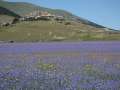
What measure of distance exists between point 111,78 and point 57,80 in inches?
78.7

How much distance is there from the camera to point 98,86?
11227mm

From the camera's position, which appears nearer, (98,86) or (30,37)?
(98,86)

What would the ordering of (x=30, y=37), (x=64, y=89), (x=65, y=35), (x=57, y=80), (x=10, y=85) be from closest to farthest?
1. (x=64, y=89)
2. (x=10, y=85)
3. (x=57, y=80)
4. (x=30, y=37)
5. (x=65, y=35)

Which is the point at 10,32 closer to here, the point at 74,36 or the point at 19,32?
the point at 19,32

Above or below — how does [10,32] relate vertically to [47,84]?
below

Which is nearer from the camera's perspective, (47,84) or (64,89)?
(64,89)

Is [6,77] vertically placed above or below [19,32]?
above

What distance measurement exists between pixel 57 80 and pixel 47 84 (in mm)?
703

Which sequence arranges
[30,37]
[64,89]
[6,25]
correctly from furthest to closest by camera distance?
[6,25] < [30,37] < [64,89]

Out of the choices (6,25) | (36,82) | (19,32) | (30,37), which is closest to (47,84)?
(36,82)

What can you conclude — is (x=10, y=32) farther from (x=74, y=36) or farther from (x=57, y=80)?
(x=57, y=80)

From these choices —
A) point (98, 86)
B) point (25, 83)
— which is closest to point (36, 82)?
point (25, 83)

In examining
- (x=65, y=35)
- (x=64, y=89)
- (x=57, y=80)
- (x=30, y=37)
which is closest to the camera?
(x=64, y=89)

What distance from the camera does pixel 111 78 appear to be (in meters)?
13.5
